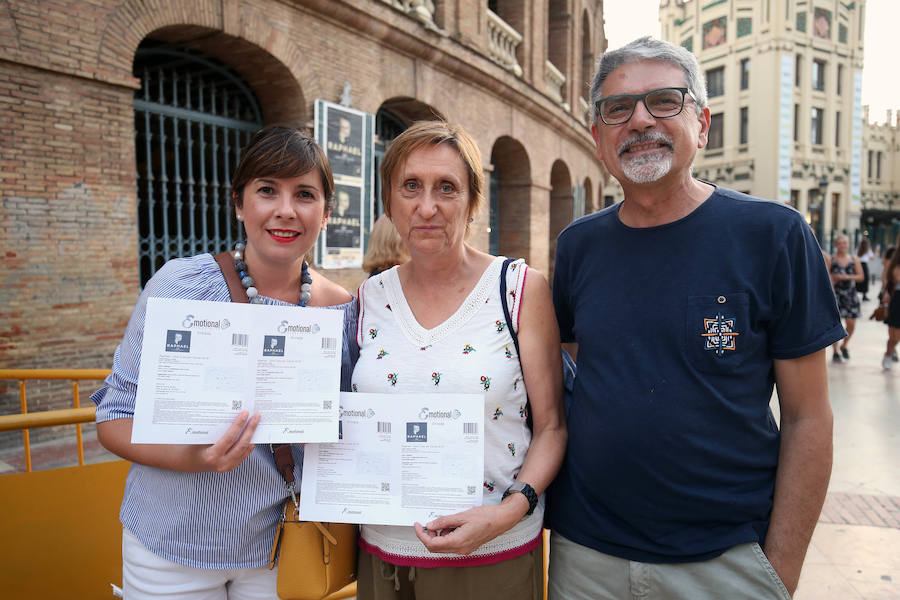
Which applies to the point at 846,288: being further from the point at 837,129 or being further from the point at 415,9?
the point at 837,129

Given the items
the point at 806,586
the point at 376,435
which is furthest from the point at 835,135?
the point at 376,435

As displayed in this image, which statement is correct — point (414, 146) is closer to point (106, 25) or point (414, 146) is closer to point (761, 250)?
point (761, 250)

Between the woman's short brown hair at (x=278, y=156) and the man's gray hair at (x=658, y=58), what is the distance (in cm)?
94

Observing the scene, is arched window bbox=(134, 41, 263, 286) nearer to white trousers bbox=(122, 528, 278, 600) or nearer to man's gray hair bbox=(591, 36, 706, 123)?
white trousers bbox=(122, 528, 278, 600)

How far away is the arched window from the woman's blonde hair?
4.52 m

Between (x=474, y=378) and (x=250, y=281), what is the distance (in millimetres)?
795

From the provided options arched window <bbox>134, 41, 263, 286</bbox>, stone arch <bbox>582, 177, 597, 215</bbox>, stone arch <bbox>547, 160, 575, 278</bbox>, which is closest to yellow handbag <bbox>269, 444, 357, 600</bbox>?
arched window <bbox>134, 41, 263, 286</bbox>

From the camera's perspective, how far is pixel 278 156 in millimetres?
1898

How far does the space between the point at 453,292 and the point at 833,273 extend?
1148 centimetres

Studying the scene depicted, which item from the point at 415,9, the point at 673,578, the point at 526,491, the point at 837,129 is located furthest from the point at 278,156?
the point at 837,129

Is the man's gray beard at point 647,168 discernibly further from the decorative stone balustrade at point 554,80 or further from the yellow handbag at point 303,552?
the decorative stone balustrade at point 554,80

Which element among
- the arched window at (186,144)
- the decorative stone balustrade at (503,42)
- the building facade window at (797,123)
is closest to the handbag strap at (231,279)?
the arched window at (186,144)

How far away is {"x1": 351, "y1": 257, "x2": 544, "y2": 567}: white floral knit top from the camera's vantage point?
1806mm

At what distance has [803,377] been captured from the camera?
1685 mm
